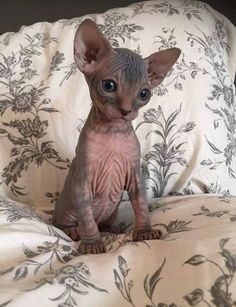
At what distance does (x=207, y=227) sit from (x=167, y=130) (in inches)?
11.3

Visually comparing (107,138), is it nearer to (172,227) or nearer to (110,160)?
(110,160)

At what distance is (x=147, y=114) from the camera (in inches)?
38.1

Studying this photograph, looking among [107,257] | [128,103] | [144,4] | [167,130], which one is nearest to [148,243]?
Answer: [107,257]

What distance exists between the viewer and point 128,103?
2.28ft

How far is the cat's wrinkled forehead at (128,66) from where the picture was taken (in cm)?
70

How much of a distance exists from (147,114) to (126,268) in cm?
39

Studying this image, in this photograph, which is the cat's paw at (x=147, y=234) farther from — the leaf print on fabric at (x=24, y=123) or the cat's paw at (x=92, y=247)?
the leaf print on fabric at (x=24, y=123)

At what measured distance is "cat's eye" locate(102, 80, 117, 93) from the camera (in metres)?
0.70

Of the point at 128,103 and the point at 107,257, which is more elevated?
the point at 128,103

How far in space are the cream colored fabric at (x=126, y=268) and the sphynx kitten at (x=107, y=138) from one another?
2.1 inches

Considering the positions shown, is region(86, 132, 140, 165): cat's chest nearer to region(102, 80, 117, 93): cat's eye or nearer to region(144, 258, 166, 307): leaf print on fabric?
region(102, 80, 117, 93): cat's eye

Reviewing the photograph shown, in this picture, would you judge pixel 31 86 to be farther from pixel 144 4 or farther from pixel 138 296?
pixel 138 296

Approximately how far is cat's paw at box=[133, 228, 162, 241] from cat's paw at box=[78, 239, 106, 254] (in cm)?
5

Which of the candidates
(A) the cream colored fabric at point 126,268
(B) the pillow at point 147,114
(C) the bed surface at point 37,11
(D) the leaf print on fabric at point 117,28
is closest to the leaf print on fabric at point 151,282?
(A) the cream colored fabric at point 126,268
